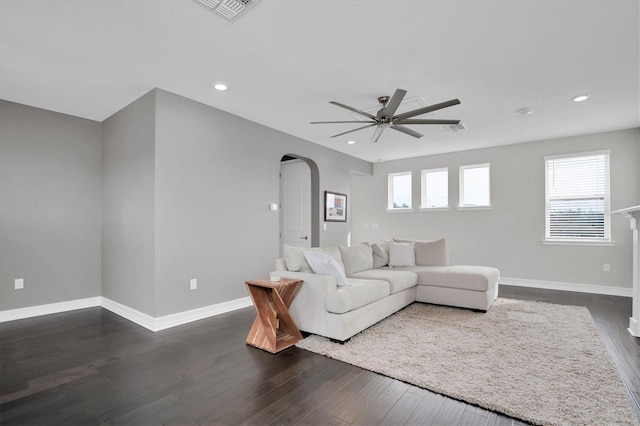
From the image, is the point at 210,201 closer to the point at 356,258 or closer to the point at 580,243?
the point at 356,258

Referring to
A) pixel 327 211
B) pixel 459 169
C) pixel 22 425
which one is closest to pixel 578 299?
pixel 459 169

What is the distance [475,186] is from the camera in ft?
21.8

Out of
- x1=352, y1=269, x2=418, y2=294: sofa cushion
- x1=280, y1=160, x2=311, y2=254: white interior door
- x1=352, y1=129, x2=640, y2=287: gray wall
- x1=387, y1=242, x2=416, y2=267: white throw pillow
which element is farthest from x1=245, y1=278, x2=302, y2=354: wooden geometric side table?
x1=352, y1=129, x2=640, y2=287: gray wall

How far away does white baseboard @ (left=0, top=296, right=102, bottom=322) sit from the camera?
3.84m

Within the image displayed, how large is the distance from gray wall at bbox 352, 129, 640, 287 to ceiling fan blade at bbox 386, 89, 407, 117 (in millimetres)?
4050

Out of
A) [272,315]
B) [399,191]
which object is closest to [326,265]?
[272,315]

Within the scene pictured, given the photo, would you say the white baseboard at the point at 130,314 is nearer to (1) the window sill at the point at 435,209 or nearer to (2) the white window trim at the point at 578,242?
(1) the window sill at the point at 435,209

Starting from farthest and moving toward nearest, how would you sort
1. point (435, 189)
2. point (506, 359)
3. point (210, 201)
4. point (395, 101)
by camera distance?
point (435, 189) < point (210, 201) < point (395, 101) < point (506, 359)

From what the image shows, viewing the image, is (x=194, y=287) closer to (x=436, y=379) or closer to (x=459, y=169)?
(x=436, y=379)

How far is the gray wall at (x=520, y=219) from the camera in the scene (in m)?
5.21

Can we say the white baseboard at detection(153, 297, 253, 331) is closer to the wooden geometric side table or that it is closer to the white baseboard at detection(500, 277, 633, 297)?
the wooden geometric side table

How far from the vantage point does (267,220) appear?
4.89 meters

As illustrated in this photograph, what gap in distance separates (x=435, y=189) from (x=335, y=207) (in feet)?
7.84

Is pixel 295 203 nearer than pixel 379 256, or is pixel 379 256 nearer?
pixel 379 256
